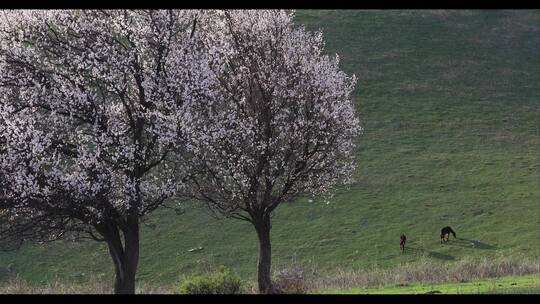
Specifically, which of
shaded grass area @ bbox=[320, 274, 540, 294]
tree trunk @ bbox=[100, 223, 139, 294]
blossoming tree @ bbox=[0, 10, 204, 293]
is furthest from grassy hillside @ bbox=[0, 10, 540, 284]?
blossoming tree @ bbox=[0, 10, 204, 293]

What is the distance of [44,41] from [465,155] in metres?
47.3

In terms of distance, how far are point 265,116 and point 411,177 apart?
33.5m

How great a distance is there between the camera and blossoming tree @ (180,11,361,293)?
1437 inches

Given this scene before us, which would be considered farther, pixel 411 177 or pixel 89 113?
pixel 411 177

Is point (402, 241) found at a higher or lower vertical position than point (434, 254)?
higher

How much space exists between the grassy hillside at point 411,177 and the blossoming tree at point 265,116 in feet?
51.8

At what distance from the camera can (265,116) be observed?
3756 centimetres

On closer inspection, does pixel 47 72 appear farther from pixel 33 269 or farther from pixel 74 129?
pixel 33 269

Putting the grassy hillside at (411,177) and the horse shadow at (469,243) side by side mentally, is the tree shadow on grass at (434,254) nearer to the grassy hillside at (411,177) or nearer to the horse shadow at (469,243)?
the grassy hillside at (411,177)

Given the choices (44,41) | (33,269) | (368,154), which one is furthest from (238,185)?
(368,154)

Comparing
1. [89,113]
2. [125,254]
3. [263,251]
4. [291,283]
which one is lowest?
[291,283]

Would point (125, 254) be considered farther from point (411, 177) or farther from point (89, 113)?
point (411, 177)

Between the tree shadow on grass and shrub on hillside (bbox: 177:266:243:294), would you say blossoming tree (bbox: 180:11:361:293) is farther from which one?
the tree shadow on grass

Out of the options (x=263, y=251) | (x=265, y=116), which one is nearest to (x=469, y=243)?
(x=263, y=251)
